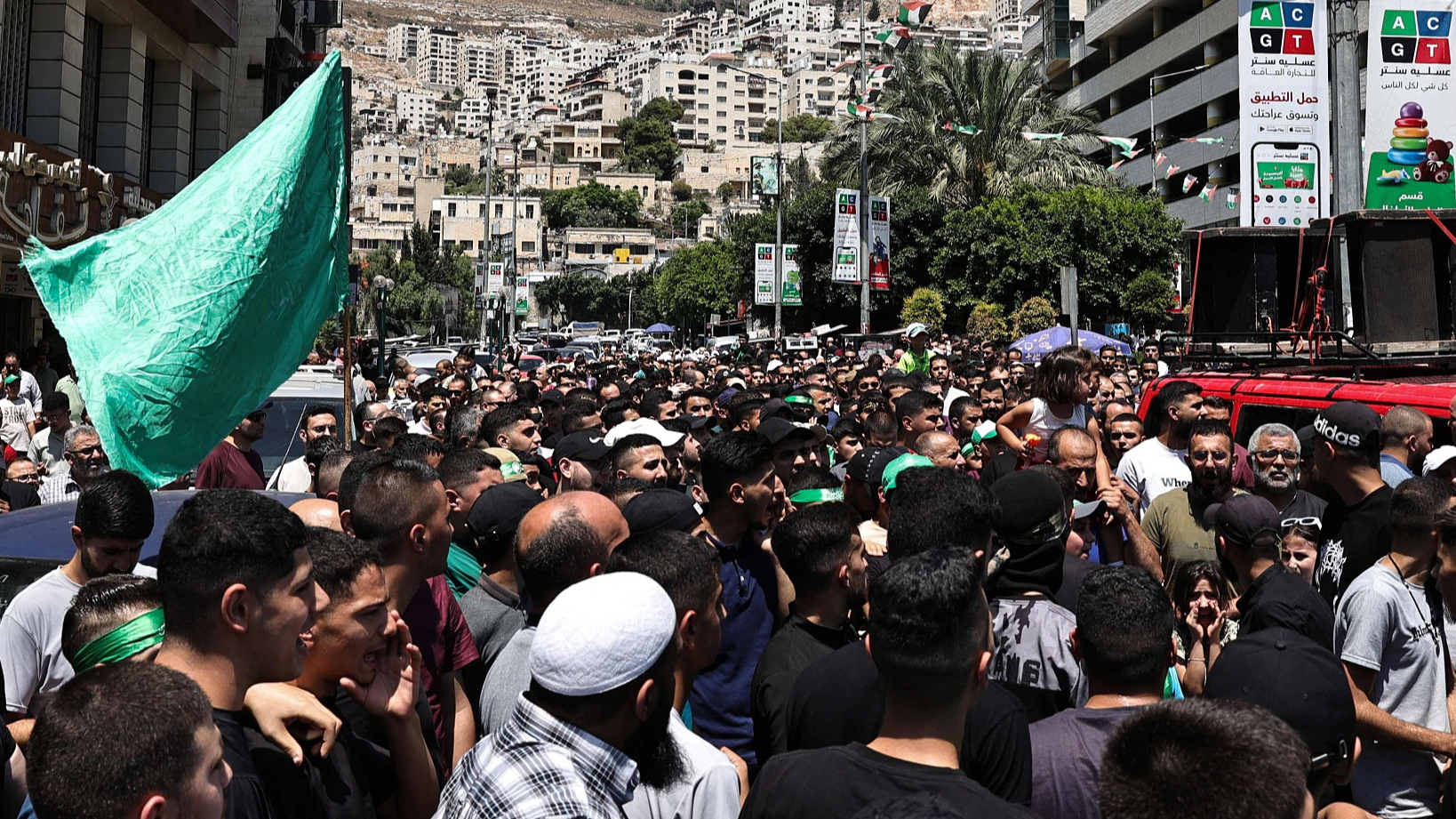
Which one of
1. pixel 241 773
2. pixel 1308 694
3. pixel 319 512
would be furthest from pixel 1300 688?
pixel 319 512

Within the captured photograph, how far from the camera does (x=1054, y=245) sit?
37562 millimetres

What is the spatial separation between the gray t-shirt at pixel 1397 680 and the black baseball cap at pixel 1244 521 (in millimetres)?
430

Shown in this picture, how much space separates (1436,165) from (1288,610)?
41.0ft

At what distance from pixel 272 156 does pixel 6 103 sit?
15368mm

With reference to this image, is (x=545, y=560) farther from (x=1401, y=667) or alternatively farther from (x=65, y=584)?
(x=1401, y=667)

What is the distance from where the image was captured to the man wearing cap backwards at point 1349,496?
5.36 meters

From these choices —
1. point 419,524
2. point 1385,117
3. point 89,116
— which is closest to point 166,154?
point 89,116

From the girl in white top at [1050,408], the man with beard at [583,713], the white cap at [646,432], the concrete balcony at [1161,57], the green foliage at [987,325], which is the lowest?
the man with beard at [583,713]

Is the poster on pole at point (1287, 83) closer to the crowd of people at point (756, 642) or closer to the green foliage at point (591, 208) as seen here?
the crowd of people at point (756, 642)

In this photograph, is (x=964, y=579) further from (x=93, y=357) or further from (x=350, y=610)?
(x=93, y=357)

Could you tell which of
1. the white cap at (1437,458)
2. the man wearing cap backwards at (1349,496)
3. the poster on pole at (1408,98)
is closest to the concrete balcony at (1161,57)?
the poster on pole at (1408,98)

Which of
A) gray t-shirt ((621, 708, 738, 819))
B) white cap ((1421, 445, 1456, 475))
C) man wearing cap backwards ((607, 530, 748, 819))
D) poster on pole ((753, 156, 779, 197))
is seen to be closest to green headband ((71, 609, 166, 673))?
man wearing cap backwards ((607, 530, 748, 819))

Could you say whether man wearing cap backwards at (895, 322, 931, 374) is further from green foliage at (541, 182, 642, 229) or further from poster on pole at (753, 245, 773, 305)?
green foliage at (541, 182, 642, 229)

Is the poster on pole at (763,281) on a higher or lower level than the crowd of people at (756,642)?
higher
